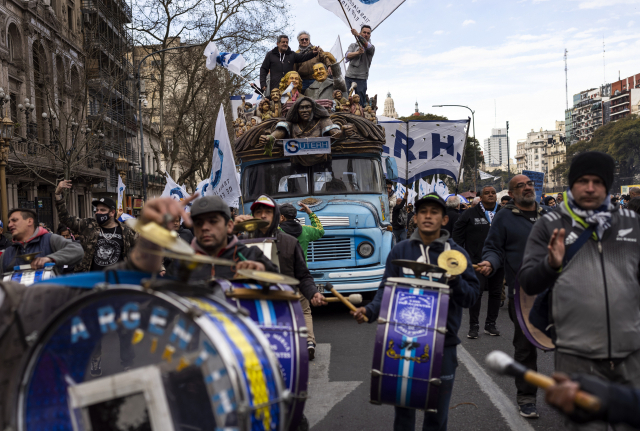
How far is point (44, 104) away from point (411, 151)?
20.1 meters

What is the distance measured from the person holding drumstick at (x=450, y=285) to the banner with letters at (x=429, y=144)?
11.0 meters

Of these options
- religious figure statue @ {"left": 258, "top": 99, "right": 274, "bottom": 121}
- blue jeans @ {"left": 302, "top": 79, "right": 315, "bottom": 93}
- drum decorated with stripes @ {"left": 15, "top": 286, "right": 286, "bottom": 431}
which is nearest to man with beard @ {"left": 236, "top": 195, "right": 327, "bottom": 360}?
drum decorated with stripes @ {"left": 15, "top": 286, "right": 286, "bottom": 431}

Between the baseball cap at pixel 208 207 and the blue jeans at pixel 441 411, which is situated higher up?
the baseball cap at pixel 208 207

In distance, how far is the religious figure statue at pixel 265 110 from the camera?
10164 millimetres

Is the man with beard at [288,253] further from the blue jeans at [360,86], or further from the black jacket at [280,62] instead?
the blue jeans at [360,86]

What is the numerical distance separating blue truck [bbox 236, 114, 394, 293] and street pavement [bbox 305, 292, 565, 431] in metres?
1.27

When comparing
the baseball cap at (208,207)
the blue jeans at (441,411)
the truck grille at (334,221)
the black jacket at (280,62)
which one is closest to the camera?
the baseball cap at (208,207)

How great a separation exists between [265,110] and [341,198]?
206 centimetres

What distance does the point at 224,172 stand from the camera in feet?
28.6

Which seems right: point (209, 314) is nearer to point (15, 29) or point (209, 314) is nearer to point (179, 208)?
point (179, 208)

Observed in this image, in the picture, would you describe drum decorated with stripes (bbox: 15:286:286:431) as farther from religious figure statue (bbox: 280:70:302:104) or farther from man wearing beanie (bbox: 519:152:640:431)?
religious figure statue (bbox: 280:70:302:104)

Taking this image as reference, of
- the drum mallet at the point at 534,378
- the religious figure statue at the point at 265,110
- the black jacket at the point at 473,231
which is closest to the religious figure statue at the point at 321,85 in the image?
the religious figure statue at the point at 265,110

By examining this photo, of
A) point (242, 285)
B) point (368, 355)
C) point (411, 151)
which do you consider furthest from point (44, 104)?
point (242, 285)

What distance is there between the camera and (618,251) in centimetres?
305
